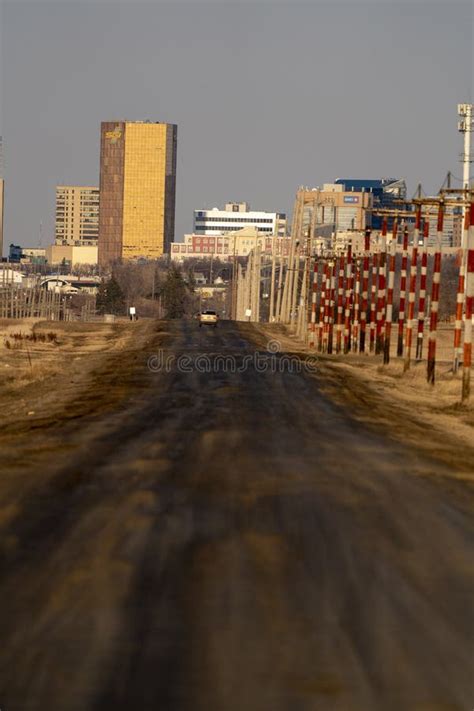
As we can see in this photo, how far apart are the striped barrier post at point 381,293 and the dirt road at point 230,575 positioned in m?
32.5

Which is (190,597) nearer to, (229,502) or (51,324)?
(229,502)

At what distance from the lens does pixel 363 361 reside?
52.6m

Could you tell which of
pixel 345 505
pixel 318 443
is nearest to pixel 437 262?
pixel 318 443

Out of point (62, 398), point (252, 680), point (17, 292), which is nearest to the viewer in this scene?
point (252, 680)

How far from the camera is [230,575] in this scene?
921cm

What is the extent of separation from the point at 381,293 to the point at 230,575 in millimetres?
47069

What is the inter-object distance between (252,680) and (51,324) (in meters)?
81.0

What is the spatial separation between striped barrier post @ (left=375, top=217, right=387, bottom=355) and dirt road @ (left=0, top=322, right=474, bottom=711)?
32537 millimetres

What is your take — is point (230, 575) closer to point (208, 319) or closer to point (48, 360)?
point (48, 360)

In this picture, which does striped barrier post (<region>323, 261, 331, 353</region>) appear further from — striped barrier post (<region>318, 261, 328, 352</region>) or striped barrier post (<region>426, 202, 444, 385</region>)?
striped barrier post (<region>426, 202, 444, 385</region>)

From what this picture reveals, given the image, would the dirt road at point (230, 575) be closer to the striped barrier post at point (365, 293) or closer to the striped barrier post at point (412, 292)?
the striped barrier post at point (412, 292)

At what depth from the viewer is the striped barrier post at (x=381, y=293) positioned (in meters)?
50.7

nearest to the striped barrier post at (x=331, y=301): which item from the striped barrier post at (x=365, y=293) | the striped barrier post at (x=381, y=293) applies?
the striped barrier post at (x=365, y=293)

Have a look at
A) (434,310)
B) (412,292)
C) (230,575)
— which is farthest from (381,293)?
(230,575)
